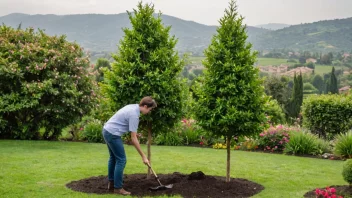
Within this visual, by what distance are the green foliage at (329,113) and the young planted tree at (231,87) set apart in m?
10.0

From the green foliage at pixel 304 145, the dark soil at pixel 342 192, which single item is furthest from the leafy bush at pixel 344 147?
the dark soil at pixel 342 192

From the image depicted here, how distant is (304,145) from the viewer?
50.0ft

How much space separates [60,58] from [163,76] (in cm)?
833

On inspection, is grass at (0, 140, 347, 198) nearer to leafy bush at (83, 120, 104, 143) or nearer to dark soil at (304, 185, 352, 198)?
dark soil at (304, 185, 352, 198)

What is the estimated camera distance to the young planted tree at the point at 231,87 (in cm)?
883

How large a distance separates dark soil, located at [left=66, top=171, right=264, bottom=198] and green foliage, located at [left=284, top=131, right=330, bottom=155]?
246 inches

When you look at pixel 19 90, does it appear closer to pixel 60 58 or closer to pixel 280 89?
pixel 60 58

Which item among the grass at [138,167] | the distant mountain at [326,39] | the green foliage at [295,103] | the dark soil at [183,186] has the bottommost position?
the green foliage at [295,103]

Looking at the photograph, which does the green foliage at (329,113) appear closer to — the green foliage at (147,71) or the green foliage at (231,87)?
the green foliage at (231,87)

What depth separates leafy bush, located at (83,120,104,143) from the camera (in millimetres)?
17766

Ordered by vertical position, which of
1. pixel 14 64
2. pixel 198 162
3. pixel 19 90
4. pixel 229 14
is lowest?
pixel 198 162

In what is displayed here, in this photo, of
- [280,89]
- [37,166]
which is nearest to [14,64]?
[37,166]

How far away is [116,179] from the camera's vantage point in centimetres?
A: 817

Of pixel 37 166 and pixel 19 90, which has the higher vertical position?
pixel 19 90
